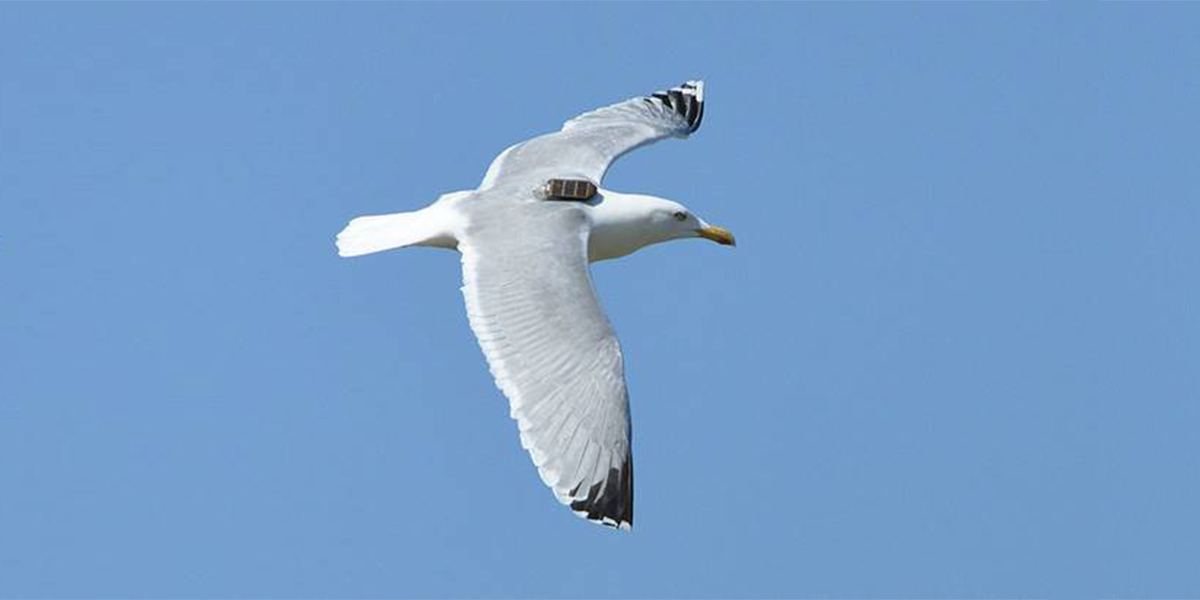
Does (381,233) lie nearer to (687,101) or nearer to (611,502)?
(611,502)

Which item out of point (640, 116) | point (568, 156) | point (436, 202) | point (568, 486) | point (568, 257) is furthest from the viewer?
point (640, 116)

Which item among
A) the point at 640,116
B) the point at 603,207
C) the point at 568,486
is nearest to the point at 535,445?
the point at 568,486

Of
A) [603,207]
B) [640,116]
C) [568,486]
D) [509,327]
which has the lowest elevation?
[568,486]

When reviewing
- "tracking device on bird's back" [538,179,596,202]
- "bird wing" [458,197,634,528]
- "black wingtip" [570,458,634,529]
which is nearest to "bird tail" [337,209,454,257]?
"bird wing" [458,197,634,528]

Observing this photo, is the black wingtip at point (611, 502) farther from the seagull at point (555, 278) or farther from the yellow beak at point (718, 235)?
the yellow beak at point (718, 235)

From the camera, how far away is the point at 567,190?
39.4ft

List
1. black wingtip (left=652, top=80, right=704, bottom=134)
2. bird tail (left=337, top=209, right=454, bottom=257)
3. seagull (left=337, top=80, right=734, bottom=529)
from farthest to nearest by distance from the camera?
black wingtip (left=652, top=80, right=704, bottom=134), bird tail (left=337, top=209, right=454, bottom=257), seagull (left=337, top=80, right=734, bottom=529)

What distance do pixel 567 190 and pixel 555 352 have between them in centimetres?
141

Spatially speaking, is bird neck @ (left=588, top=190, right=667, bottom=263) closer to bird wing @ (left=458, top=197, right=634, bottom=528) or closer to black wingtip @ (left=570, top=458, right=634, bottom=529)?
bird wing @ (left=458, top=197, right=634, bottom=528)

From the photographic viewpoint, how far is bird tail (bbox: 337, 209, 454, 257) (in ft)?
38.7

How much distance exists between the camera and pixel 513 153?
13211mm

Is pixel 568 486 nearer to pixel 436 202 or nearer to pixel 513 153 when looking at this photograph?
pixel 436 202

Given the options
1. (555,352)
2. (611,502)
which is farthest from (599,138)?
(611,502)

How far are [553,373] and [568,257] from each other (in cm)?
84
